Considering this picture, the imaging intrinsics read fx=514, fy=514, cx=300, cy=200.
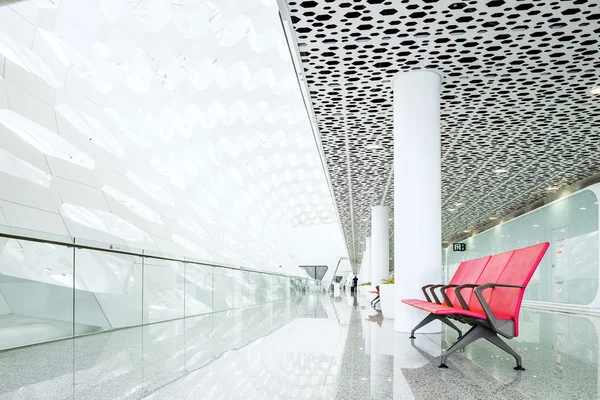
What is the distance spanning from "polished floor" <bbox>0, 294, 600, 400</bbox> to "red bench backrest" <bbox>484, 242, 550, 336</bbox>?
0.53 metres

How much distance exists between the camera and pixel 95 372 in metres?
4.52

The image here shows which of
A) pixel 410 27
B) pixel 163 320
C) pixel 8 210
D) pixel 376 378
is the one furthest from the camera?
pixel 163 320

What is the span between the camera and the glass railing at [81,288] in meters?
6.49

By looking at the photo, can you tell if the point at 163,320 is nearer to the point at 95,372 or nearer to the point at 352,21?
the point at 95,372

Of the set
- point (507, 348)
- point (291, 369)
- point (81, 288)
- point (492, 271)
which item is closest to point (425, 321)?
point (492, 271)


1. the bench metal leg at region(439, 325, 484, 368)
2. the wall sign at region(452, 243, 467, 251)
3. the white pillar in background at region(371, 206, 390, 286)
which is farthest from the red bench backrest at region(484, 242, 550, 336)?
the wall sign at region(452, 243, 467, 251)

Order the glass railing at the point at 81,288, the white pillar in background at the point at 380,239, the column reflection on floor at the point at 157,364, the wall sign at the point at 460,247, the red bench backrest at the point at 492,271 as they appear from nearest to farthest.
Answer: the column reflection on floor at the point at 157,364 → the red bench backrest at the point at 492,271 → the glass railing at the point at 81,288 → the white pillar in background at the point at 380,239 → the wall sign at the point at 460,247

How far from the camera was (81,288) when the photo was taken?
777cm

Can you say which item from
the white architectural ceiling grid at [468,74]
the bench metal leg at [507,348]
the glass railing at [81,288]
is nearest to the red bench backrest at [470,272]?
the white architectural ceiling grid at [468,74]

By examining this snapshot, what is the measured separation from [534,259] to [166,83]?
42.0 ft

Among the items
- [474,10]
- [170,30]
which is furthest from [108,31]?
[474,10]

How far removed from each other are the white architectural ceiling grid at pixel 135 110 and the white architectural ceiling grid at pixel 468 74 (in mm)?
3294

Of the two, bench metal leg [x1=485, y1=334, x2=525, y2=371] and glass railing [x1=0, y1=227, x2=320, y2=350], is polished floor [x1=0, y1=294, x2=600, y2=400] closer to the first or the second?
bench metal leg [x1=485, y1=334, x2=525, y2=371]

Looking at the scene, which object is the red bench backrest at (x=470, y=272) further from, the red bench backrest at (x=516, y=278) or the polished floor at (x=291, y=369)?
the red bench backrest at (x=516, y=278)
